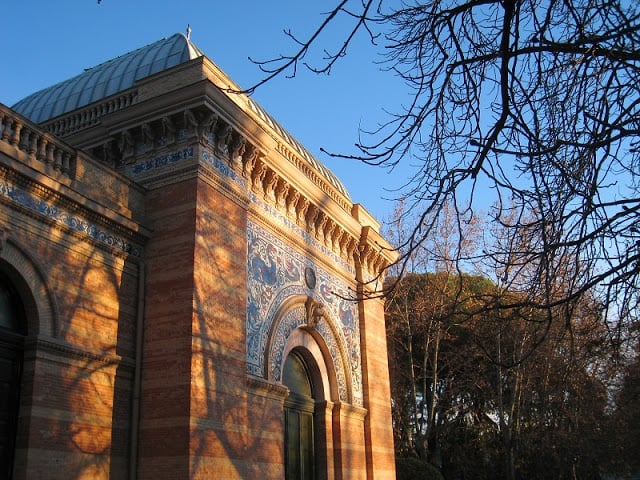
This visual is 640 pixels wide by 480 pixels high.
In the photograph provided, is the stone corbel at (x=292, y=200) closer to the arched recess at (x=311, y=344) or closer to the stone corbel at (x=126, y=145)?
the arched recess at (x=311, y=344)

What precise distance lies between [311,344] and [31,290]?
295 inches

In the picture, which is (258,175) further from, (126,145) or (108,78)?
(108,78)

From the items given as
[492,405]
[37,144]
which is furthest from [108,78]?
[492,405]

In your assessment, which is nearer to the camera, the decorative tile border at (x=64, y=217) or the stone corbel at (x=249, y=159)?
the decorative tile border at (x=64, y=217)

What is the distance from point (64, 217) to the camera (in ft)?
34.6

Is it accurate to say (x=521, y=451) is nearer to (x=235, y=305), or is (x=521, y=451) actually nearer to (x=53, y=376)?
(x=235, y=305)

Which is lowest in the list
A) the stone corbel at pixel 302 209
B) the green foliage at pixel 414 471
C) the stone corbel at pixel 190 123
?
the green foliage at pixel 414 471

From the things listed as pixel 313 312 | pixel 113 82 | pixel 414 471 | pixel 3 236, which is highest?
pixel 113 82

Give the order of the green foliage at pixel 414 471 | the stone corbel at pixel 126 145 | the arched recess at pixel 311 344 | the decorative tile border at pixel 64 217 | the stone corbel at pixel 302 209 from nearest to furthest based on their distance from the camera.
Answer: the decorative tile border at pixel 64 217
the stone corbel at pixel 126 145
the arched recess at pixel 311 344
the stone corbel at pixel 302 209
the green foliage at pixel 414 471

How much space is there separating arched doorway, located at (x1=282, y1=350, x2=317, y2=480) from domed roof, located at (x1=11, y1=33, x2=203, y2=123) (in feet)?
23.9

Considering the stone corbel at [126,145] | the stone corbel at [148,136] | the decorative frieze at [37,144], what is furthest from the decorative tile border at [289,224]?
the decorative frieze at [37,144]

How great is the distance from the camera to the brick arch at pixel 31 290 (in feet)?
31.3

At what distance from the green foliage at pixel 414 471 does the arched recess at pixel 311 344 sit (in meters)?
6.13

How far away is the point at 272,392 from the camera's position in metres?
13.3
